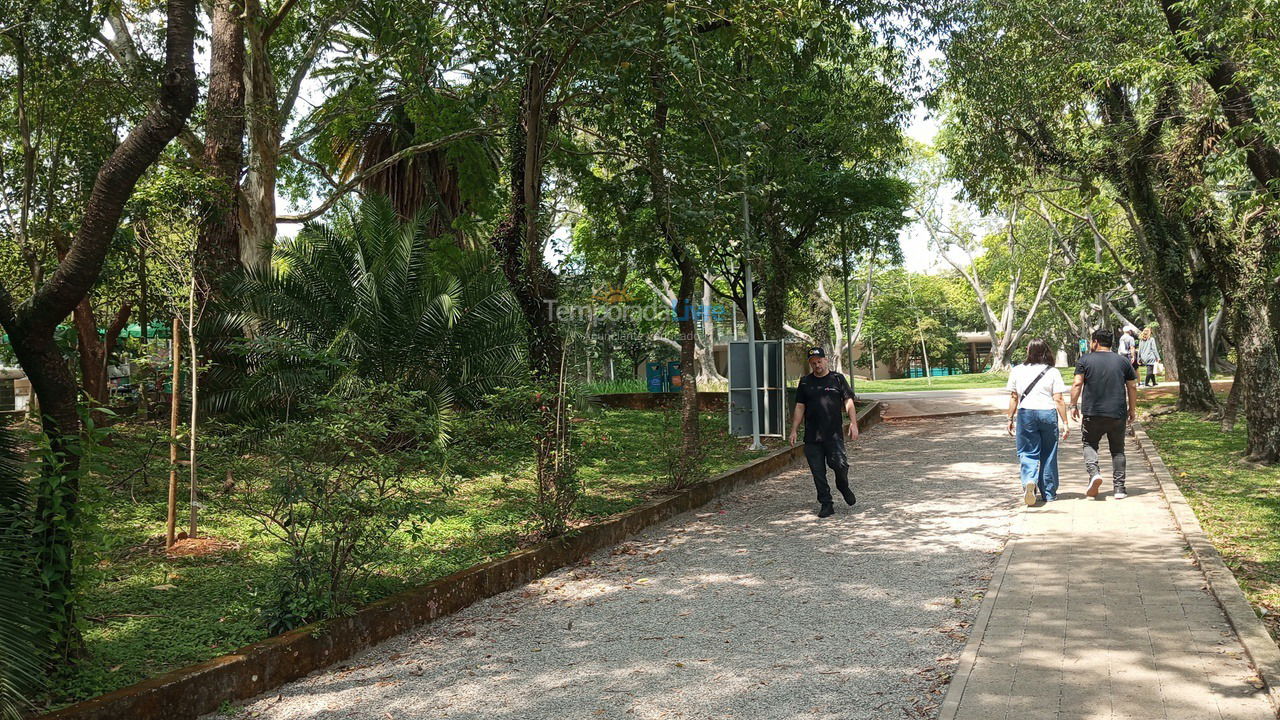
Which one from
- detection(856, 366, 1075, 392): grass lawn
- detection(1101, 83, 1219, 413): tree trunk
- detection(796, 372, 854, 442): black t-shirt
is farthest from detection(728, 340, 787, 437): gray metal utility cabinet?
detection(856, 366, 1075, 392): grass lawn

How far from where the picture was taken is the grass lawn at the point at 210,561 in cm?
502

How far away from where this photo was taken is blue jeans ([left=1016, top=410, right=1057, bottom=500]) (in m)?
9.13

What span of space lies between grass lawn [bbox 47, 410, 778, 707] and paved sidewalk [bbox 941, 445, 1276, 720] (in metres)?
3.44

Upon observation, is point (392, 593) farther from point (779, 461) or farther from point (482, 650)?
point (779, 461)

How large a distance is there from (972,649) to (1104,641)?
711 mm

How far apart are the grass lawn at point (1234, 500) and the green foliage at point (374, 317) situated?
26.9ft

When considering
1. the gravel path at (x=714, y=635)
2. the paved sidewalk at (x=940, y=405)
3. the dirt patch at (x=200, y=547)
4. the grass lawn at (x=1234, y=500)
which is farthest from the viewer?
the paved sidewalk at (x=940, y=405)

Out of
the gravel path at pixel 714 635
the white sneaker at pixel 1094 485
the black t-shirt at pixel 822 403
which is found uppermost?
the black t-shirt at pixel 822 403

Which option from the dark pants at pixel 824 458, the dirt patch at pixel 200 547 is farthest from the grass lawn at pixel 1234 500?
the dirt patch at pixel 200 547

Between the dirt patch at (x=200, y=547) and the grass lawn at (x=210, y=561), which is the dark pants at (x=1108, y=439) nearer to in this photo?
the grass lawn at (x=210, y=561)

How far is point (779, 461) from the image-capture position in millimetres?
13930

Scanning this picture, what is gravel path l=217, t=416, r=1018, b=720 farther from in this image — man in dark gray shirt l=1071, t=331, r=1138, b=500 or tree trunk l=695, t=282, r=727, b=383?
tree trunk l=695, t=282, r=727, b=383

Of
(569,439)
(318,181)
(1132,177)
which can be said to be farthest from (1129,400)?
(318,181)

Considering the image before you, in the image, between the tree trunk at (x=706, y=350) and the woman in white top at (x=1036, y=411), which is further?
the tree trunk at (x=706, y=350)
